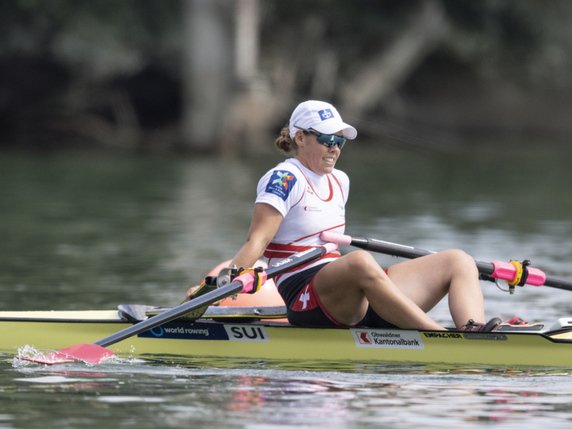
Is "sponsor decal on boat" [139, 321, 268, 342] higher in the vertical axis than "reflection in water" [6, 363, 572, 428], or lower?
higher

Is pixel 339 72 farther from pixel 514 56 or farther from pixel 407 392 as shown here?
pixel 407 392

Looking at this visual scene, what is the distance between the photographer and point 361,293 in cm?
1001

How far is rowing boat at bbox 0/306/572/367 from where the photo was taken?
10.1 meters

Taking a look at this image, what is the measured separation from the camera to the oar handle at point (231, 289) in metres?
9.90

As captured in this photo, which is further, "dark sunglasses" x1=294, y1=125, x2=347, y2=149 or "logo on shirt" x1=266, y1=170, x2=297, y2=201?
"dark sunglasses" x1=294, y1=125, x2=347, y2=149

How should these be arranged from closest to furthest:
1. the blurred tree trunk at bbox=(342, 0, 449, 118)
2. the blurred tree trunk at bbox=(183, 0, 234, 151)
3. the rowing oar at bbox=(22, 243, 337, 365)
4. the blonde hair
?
1. the rowing oar at bbox=(22, 243, 337, 365)
2. the blonde hair
3. the blurred tree trunk at bbox=(183, 0, 234, 151)
4. the blurred tree trunk at bbox=(342, 0, 449, 118)

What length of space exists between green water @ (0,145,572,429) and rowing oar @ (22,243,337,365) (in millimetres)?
146

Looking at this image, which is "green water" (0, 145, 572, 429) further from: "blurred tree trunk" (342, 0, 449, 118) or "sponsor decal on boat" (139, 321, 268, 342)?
"blurred tree trunk" (342, 0, 449, 118)

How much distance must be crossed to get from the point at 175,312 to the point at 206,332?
1.65 feet

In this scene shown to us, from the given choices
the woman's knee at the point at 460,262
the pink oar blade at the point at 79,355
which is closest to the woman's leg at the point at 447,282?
the woman's knee at the point at 460,262

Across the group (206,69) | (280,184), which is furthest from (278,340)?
(206,69)

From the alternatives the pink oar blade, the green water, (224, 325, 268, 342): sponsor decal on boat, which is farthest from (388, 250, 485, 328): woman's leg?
the pink oar blade

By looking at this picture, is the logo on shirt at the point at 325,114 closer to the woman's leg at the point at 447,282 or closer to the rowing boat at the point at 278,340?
the woman's leg at the point at 447,282

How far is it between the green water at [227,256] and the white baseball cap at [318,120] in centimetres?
159
